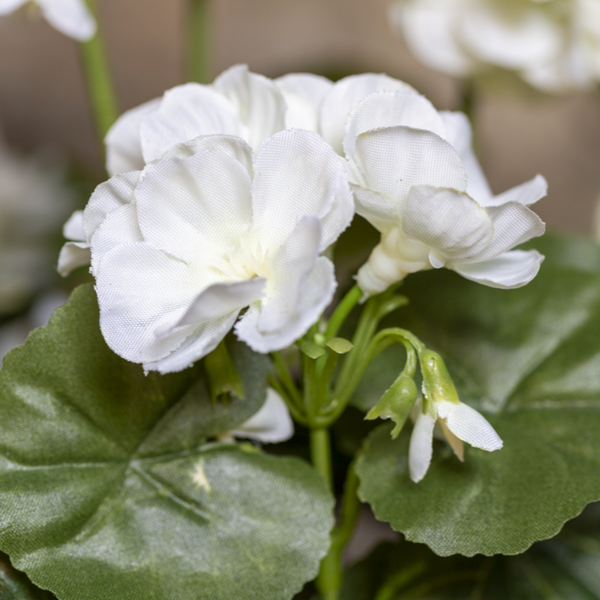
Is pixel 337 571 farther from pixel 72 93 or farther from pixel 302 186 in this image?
pixel 72 93

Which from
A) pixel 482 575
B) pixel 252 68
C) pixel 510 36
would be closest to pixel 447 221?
pixel 482 575

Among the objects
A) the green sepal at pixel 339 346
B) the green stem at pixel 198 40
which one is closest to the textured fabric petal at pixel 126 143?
the green sepal at pixel 339 346

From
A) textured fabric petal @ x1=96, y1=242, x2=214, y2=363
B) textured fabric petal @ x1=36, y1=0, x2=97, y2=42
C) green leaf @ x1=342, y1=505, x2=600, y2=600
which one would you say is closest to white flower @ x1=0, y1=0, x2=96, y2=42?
textured fabric petal @ x1=36, y1=0, x2=97, y2=42

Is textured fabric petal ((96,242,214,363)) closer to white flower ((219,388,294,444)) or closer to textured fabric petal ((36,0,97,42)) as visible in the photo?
white flower ((219,388,294,444))

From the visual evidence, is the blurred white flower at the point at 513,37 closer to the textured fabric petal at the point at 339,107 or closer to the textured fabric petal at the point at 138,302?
the textured fabric petal at the point at 339,107

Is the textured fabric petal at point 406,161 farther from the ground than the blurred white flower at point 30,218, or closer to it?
farther from the ground

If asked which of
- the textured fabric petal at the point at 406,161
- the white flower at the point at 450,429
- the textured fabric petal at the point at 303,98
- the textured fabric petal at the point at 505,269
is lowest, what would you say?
the white flower at the point at 450,429

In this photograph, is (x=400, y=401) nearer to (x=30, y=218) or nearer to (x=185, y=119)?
(x=185, y=119)
